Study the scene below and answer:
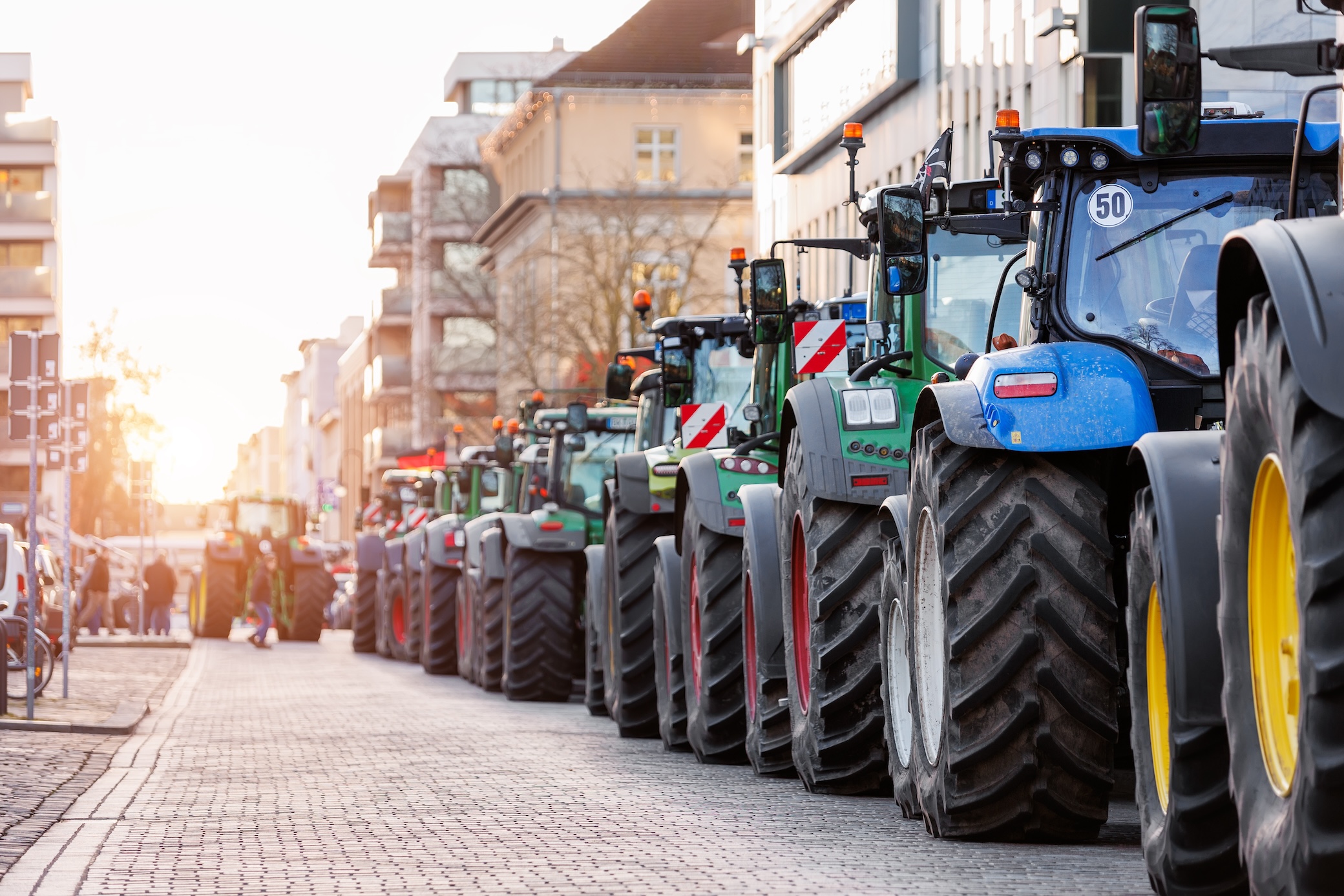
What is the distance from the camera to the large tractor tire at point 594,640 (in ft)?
61.3

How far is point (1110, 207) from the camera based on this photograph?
29.6 feet

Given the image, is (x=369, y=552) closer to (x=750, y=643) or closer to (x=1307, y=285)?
(x=750, y=643)

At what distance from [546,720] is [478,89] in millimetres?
76333

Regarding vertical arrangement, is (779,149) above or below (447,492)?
above

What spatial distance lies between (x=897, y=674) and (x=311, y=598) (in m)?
32.6

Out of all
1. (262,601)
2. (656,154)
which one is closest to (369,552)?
(262,601)

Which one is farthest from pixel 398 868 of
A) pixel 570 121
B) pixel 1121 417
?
pixel 570 121

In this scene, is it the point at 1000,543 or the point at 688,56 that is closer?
the point at 1000,543

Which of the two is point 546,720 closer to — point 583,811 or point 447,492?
point 583,811

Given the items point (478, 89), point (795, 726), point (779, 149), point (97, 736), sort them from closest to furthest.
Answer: point (795, 726) < point (97, 736) < point (779, 149) < point (478, 89)

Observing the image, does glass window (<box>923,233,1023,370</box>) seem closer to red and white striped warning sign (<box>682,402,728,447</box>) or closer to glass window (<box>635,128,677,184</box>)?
red and white striped warning sign (<box>682,402,728,447</box>)

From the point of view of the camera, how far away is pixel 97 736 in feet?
57.9

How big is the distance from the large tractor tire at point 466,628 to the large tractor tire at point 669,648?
9281 millimetres

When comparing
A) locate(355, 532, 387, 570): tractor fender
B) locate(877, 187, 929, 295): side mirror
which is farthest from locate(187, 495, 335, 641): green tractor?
locate(877, 187, 929, 295): side mirror
